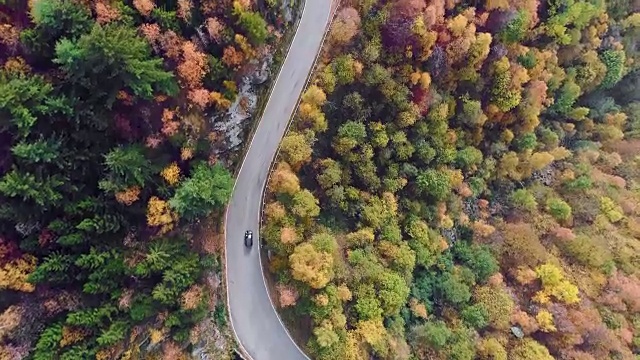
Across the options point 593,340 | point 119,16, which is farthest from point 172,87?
point 593,340

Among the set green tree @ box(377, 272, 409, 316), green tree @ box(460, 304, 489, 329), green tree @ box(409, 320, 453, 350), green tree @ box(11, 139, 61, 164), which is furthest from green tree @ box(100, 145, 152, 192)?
green tree @ box(460, 304, 489, 329)

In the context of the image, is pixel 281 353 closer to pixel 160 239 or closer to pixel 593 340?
pixel 160 239

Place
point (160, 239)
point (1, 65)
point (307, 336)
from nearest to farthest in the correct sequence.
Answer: point (1, 65)
point (160, 239)
point (307, 336)

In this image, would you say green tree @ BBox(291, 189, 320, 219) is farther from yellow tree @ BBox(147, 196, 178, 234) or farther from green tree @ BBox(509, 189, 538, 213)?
green tree @ BBox(509, 189, 538, 213)

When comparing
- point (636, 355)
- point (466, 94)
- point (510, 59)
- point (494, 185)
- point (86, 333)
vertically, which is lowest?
point (636, 355)

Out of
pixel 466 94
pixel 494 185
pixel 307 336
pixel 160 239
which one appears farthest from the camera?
pixel 494 185

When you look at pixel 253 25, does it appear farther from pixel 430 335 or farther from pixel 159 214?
pixel 430 335

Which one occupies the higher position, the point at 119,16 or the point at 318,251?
the point at 119,16
